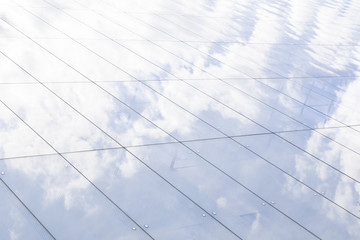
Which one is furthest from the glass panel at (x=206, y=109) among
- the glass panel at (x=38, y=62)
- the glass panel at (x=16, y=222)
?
the glass panel at (x=16, y=222)

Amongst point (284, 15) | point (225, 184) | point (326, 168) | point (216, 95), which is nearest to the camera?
point (225, 184)

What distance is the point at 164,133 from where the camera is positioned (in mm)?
4445

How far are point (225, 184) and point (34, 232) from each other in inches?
64.4

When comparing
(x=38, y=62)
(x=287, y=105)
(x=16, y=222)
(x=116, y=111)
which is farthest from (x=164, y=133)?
(x=287, y=105)

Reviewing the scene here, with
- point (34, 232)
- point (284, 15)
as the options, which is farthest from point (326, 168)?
point (284, 15)

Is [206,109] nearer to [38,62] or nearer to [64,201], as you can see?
[38,62]

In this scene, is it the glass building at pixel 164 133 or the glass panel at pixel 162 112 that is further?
the glass panel at pixel 162 112

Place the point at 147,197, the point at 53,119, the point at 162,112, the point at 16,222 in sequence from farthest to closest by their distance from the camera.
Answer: the point at 162,112 → the point at 53,119 → the point at 147,197 → the point at 16,222

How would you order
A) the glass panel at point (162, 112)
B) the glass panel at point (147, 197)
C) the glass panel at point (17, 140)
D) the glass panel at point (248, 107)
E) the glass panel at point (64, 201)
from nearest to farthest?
the glass panel at point (64, 201) → the glass panel at point (147, 197) → the glass panel at point (17, 140) → the glass panel at point (162, 112) → the glass panel at point (248, 107)

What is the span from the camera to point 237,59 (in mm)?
7273

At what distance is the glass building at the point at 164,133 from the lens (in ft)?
10.8

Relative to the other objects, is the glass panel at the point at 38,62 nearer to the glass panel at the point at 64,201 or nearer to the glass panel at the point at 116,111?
the glass panel at the point at 116,111

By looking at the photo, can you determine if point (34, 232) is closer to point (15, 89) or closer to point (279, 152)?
point (15, 89)

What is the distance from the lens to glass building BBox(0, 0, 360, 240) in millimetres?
3299
